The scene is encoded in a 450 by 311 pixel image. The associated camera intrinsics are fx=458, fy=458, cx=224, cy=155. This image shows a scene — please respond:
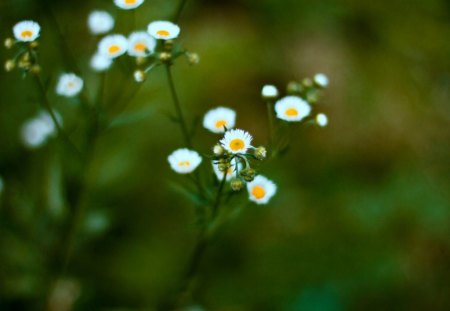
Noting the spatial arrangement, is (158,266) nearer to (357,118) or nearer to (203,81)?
(203,81)

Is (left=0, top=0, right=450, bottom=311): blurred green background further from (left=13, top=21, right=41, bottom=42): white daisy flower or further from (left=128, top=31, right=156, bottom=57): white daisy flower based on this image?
(left=13, top=21, right=41, bottom=42): white daisy flower

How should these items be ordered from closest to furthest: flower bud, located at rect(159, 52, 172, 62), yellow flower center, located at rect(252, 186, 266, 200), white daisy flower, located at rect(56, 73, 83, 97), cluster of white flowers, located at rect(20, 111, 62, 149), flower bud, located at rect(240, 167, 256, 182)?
flower bud, located at rect(240, 167, 256, 182) → flower bud, located at rect(159, 52, 172, 62) → yellow flower center, located at rect(252, 186, 266, 200) → white daisy flower, located at rect(56, 73, 83, 97) → cluster of white flowers, located at rect(20, 111, 62, 149)

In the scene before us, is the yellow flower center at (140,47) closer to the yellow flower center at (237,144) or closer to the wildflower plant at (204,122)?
the wildflower plant at (204,122)

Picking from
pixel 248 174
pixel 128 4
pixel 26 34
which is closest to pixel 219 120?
pixel 248 174

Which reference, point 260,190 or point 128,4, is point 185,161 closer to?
Answer: point 260,190

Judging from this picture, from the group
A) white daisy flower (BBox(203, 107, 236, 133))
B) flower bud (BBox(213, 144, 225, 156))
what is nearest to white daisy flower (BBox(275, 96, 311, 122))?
white daisy flower (BBox(203, 107, 236, 133))

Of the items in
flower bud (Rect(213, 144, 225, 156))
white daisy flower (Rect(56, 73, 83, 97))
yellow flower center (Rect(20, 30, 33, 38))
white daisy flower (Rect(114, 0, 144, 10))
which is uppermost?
white daisy flower (Rect(114, 0, 144, 10))

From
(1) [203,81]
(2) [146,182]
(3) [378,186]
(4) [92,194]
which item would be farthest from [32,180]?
(3) [378,186]
